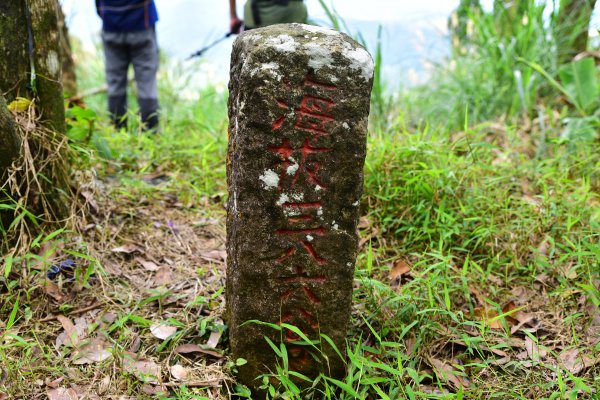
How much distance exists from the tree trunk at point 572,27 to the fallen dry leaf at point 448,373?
10.2 ft

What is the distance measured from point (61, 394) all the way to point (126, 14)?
3.04 m

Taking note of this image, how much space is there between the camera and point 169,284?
2.38 metres

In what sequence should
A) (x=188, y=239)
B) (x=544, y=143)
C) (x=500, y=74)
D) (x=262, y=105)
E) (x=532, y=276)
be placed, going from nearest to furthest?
(x=262, y=105) < (x=532, y=276) < (x=188, y=239) < (x=544, y=143) < (x=500, y=74)

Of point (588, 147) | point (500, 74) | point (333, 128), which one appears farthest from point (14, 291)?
point (500, 74)

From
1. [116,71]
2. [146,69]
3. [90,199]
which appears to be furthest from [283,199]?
[116,71]

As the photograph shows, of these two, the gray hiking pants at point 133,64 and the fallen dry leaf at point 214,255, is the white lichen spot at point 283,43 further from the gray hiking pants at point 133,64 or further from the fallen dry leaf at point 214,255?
the gray hiking pants at point 133,64

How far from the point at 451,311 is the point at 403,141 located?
4.09 feet

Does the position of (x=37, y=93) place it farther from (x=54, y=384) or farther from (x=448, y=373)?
(x=448, y=373)

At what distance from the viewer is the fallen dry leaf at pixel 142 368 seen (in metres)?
1.81

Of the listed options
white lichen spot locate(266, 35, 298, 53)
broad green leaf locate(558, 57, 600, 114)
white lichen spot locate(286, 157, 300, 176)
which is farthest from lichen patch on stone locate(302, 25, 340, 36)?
broad green leaf locate(558, 57, 600, 114)

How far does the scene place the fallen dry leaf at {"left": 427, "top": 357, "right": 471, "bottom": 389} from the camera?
1879 mm

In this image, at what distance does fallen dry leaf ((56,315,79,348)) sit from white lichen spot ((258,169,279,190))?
1.02m

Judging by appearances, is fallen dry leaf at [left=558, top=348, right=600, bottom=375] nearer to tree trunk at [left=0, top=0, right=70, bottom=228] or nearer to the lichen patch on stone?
the lichen patch on stone

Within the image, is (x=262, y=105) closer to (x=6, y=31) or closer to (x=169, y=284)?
(x=169, y=284)
